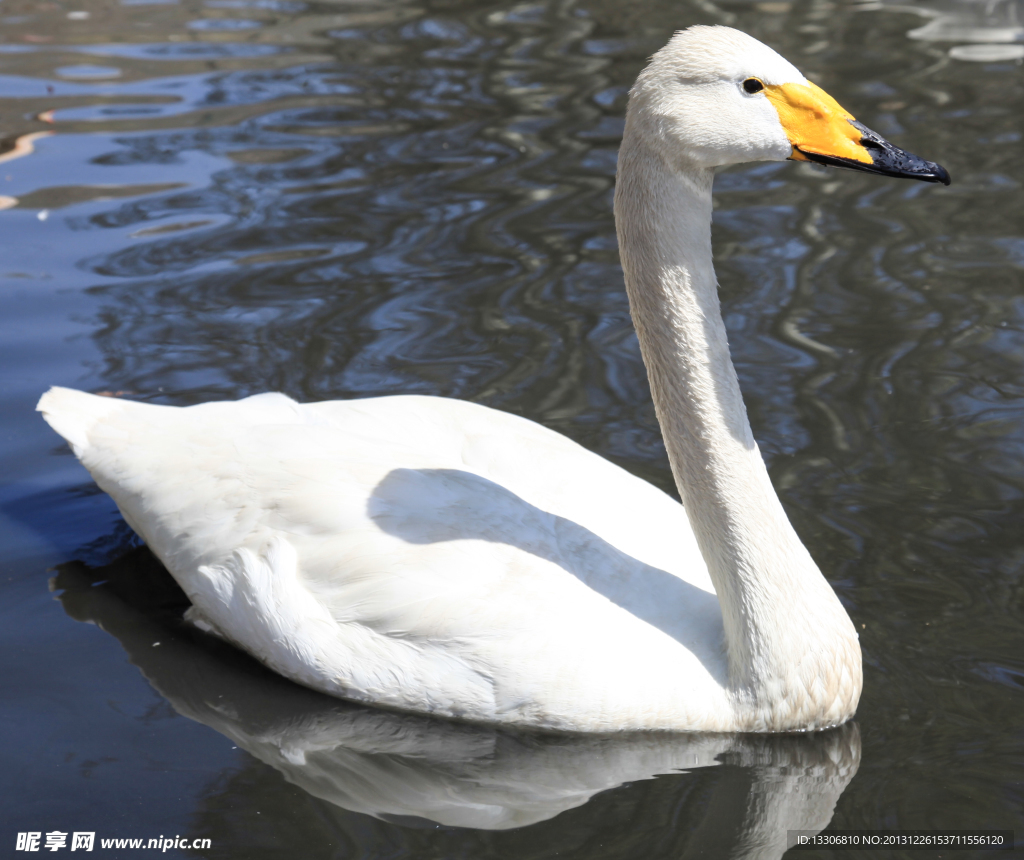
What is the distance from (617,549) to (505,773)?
847 millimetres

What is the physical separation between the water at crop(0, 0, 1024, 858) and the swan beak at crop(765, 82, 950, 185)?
1744 millimetres

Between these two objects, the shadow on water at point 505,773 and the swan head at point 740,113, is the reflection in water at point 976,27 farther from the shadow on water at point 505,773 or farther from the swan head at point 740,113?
the shadow on water at point 505,773

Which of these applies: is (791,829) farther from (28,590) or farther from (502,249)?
(502,249)

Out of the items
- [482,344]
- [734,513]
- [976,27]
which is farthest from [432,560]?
[976,27]

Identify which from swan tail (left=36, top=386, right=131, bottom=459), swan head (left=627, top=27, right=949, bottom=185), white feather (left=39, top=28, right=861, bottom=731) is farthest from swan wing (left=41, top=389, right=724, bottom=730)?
swan head (left=627, top=27, right=949, bottom=185)

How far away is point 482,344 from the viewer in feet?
22.8

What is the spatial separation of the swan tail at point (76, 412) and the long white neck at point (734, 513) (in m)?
2.25

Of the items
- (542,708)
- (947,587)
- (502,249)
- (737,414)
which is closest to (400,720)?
(542,708)

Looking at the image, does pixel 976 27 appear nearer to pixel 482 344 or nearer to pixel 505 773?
pixel 482 344

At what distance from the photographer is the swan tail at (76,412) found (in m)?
5.01

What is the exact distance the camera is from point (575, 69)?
467 inches

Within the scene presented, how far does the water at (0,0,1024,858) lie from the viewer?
3.97 metres

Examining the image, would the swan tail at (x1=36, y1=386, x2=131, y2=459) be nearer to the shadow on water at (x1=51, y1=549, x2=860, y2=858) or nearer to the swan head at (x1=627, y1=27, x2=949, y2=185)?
the shadow on water at (x1=51, y1=549, x2=860, y2=858)

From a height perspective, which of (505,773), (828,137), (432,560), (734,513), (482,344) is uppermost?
(828,137)
